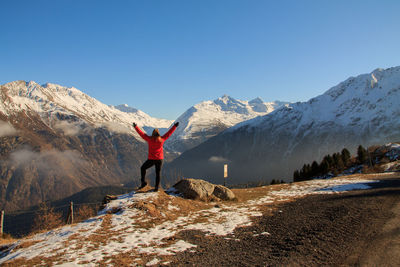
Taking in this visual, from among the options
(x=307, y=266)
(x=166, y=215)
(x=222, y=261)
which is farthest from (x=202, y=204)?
(x=307, y=266)

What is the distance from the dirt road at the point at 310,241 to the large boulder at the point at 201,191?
5050 millimetres

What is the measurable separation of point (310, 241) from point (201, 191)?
8861 mm

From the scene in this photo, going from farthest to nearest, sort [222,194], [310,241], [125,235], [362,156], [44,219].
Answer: [362,156], [44,219], [222,194], [125,235], [310,241]

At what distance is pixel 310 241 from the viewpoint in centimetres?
762

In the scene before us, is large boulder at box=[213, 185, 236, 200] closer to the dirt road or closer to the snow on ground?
the snow on ground

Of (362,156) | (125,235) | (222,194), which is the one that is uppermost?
(362,156)

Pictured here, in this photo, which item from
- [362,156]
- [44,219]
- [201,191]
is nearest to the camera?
[201,191]

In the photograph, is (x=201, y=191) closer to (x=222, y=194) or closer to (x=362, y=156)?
(x=222, y=194)

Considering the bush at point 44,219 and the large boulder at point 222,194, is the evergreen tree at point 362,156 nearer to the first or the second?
the large boulder at point 222,194

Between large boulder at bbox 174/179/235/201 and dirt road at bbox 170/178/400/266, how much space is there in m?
5.05

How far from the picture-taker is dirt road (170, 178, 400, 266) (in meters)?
6.39

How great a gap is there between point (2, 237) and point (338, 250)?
16.9m

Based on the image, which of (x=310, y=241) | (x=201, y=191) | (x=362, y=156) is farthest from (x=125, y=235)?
(x=362, y=156)

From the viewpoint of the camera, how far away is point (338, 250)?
6.89m
